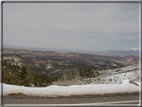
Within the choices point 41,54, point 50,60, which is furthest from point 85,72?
point 41,54

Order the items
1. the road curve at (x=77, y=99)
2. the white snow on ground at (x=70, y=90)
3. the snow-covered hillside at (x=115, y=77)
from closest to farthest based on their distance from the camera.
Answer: the road curve at (x=77, y=99) → the white snow on ground at (x=70, y=90) → the snow-covered hillside at (x=115, y=77)

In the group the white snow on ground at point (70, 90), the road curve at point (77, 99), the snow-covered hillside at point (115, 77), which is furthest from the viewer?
the snow-covered hillside at point (115, 77)

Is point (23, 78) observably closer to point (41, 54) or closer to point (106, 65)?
point (106, 65)

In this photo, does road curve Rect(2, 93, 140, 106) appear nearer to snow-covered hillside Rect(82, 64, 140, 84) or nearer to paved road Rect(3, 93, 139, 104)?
paved road Rect(3, 93, 139, 104)

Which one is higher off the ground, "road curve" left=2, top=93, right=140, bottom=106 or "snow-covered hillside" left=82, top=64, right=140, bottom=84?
"road curve" left=2, top=93, right=140, bottom=106

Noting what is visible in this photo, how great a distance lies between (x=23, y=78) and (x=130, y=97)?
697 inches

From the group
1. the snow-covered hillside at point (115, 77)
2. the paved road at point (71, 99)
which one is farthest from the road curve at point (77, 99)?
the snow-covered hillside at point (115, 77)

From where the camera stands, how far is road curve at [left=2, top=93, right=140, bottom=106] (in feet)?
14.2

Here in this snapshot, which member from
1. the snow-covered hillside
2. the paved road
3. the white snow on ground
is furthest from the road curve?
the snow-covered hillside

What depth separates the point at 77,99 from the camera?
457 cm

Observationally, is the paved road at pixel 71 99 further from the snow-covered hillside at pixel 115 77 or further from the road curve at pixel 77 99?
the snow-covered hillside at pixel 115 77

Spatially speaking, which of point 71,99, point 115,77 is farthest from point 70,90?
point 115,77

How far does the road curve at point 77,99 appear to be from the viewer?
14.2ft

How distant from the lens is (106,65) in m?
35.8
